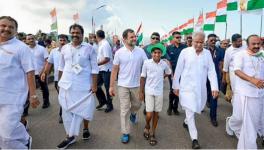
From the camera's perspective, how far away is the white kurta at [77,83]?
552cm

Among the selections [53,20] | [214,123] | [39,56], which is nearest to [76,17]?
[53,20]

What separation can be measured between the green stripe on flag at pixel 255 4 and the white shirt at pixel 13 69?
24.4 feet

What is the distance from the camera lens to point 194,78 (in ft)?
19.0

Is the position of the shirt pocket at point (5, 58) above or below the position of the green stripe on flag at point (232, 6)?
below

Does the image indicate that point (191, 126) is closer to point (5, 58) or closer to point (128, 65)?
point (128, 65)

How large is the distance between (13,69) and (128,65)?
2.22 meters

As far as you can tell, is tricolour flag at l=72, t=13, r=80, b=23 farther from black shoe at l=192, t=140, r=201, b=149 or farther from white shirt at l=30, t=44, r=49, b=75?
black shoe at l=192, t=140, r=201, b=149

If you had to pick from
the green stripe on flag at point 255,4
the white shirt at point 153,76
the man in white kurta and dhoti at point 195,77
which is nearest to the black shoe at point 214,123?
the man in white kurta and dhoti at point 195,77

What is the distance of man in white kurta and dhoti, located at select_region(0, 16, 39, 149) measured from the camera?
13.8 feet

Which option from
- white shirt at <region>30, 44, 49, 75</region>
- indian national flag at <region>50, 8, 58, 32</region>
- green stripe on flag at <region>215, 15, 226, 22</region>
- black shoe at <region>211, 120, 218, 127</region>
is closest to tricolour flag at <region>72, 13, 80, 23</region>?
indian national flag at <region>50, 8, 58, 32</region>

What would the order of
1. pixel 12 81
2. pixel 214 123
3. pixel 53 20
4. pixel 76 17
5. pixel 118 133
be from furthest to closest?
pixel 76 17, pixel 53 20, pixel 214 123, pixel 118 133, pixel 12 81

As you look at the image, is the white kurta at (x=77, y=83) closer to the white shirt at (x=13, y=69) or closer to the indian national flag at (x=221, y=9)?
the white shirt at (x=13, y=69)

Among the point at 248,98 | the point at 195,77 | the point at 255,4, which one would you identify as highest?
the point at 255,4

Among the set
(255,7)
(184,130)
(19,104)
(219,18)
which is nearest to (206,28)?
(219,18)
